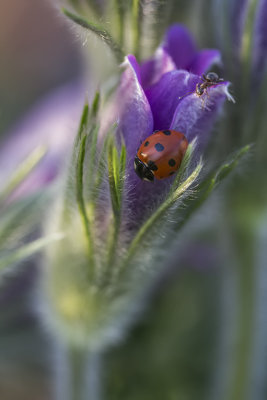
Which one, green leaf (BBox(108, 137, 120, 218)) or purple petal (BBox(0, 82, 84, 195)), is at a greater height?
→ green leaf (BBox(108, 137, 120, 218))

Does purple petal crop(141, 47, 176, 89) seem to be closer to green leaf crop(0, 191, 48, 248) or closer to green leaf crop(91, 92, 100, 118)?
green leaf crop(91, 92, 100, 118)

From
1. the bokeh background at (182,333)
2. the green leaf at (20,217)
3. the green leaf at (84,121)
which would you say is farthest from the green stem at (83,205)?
the bokeh background at (182,333)

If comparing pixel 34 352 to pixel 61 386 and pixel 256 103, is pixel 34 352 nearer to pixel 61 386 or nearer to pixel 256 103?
pixel 61 386

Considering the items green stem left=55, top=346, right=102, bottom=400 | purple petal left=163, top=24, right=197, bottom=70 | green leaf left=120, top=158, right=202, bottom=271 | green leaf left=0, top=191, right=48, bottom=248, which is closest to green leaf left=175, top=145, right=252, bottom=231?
green leaf left=120, top=158, right=202, bottom=271

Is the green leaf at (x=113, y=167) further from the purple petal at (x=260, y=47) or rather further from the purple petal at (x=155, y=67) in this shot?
the purple petal at (x=260, y=47)

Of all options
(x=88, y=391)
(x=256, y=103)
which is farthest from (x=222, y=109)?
(x=88, y=391)

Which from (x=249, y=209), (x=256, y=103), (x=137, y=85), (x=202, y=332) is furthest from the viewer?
(x=202, y=332)
